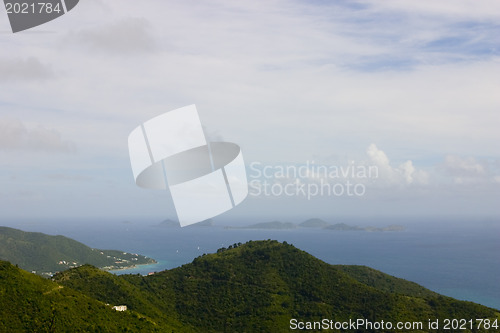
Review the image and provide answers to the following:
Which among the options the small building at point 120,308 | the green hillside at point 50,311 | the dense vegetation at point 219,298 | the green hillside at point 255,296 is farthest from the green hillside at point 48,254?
the green hillside at point 50,311

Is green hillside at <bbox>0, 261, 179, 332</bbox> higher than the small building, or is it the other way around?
green hillside at <bbox>0, 261, 179, 332</bbox>

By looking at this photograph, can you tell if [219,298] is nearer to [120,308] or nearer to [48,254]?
[120,308]

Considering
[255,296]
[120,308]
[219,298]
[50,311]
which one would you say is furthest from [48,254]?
[50,311]

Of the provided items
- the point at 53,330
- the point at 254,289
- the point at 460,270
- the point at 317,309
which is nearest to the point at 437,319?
the point at 317,309

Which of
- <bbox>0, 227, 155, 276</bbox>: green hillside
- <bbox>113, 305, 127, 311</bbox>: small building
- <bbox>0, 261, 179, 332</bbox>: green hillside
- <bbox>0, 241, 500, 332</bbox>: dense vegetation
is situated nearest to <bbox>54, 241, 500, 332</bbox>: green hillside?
<bbox>0, 241, 500, 332</bbox>: dense vegetation

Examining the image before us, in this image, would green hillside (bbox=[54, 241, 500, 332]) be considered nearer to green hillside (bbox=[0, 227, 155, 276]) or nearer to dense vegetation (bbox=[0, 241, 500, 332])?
dense vegetation (bbox=[0, 241, 500, 332])

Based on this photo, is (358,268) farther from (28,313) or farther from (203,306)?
(28,313)
